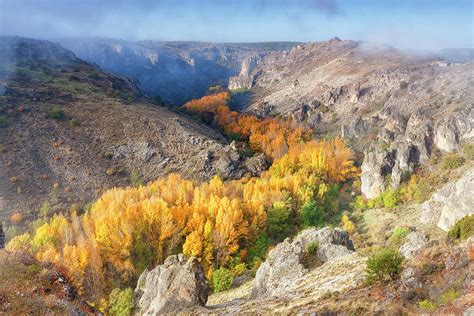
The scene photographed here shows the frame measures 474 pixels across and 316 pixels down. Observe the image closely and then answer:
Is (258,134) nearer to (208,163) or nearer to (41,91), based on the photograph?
(208,163)

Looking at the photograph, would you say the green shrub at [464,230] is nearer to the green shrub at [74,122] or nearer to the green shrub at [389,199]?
the green shrub at [389,199]

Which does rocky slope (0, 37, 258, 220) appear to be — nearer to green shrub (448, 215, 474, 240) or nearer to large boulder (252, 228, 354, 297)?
large boulder (252, 228, 354, 297)

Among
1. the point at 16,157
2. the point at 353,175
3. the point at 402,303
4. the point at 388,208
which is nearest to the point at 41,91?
the point at 16,157

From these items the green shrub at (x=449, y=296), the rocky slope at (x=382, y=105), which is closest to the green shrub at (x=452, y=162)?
the rocky slope at (x=382, y=105)

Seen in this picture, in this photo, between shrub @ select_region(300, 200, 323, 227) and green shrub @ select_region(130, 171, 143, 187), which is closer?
shrub @ select_region(300, 200, 323, 227)

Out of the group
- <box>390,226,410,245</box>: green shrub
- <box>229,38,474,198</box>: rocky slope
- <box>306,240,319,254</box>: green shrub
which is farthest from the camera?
<box>229,38,474,198</box>: rocky slope

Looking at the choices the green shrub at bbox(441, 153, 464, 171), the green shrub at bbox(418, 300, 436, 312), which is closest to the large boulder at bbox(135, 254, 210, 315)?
the green shrub at bbox(418, 300, 436, 312)
